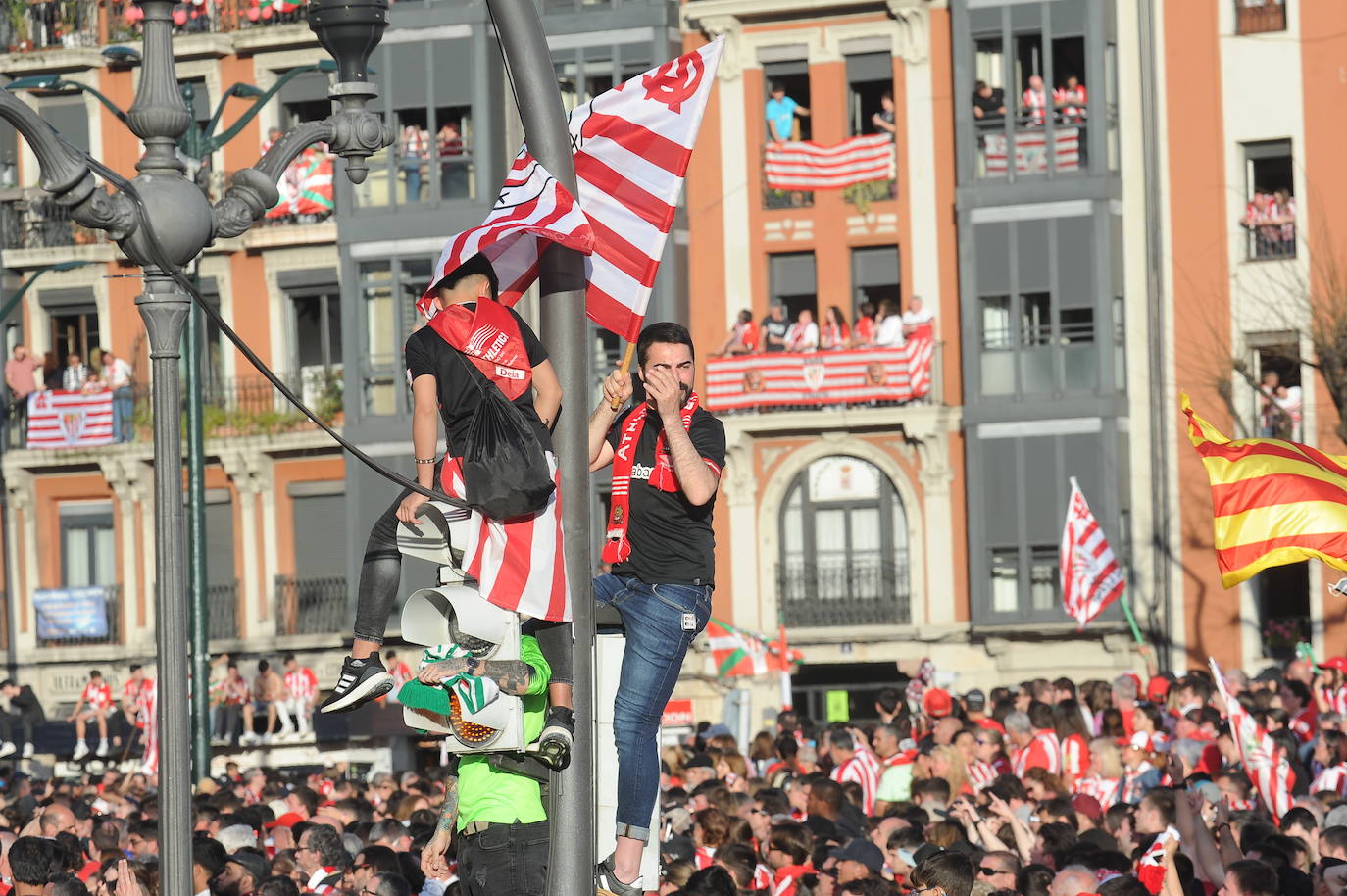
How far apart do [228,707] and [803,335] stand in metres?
10.4

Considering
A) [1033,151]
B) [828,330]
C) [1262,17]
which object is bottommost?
[828,330]

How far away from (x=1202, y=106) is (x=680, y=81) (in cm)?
3180

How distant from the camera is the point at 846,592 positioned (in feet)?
137

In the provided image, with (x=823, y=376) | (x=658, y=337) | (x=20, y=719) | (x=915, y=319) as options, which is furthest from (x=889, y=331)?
(x=658, y=337)

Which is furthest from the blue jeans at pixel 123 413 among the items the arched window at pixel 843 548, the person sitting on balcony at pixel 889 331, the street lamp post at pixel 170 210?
the street lamp post at pixel 170 210

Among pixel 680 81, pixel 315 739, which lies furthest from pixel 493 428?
pixel 315 739

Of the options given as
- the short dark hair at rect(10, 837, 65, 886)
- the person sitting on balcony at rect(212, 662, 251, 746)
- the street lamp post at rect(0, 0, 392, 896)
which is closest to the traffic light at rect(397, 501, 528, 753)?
the street lamp post at rect(0, 0, 392, 896)

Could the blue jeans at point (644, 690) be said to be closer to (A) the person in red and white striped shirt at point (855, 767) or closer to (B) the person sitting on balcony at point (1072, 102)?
(A) the person in red and white striped shirt at point (855, 767)

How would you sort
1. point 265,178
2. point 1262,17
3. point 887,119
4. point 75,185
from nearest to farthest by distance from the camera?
point 75,185, point 265,178, point 1262,17, point 887,119

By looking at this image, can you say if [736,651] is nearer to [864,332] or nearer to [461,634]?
[864,332]

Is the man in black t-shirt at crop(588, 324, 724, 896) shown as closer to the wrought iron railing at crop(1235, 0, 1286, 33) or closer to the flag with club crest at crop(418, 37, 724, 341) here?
the flag with club crest at crop(418, 37, 724, 341)

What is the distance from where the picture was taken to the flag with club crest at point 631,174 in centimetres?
921

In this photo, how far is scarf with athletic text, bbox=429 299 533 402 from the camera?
8.14 m

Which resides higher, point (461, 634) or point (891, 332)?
point (891, 332)
